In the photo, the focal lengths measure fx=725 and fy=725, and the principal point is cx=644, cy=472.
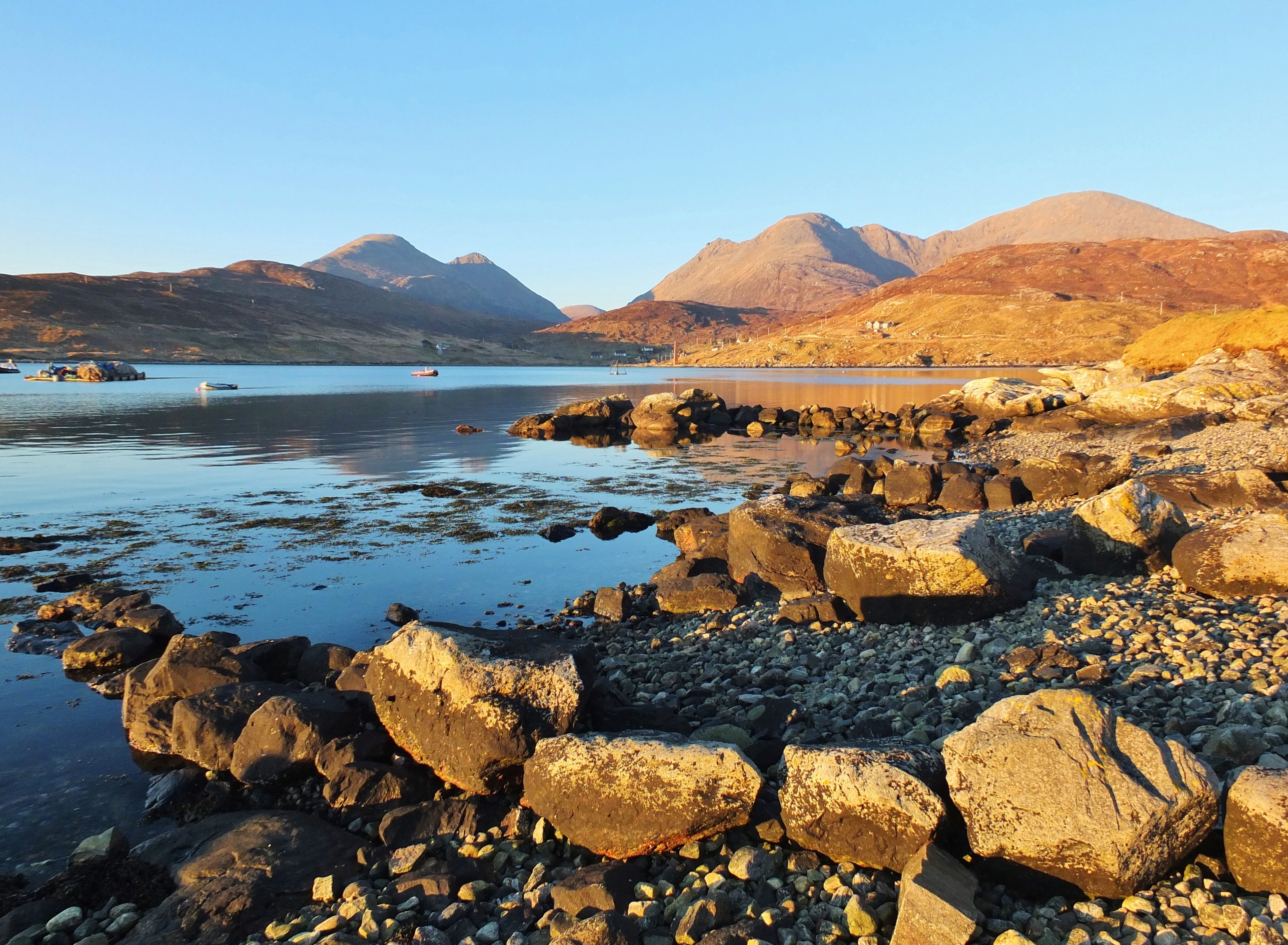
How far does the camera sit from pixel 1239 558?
34.5ft

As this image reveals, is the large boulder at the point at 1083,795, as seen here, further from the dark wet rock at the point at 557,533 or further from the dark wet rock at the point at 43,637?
the dark wet rock at the point at 557,533

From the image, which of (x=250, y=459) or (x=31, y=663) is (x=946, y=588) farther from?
(x=250, y=459)

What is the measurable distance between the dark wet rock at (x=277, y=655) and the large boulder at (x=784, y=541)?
25.6 feet

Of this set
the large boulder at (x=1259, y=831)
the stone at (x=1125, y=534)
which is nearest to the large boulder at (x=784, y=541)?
the stone at (x=1125, y=534)

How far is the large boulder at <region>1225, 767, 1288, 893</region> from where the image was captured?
478 centimetres

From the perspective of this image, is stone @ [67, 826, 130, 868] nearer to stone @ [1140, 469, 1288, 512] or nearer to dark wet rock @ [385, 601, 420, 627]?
dark wet rock @ [385, 601, 420, 627]


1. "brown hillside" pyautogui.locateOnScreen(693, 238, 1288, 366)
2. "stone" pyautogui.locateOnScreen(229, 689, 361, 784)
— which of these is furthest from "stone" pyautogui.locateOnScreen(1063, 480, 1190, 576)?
"brown hillside" pyautogui.locateOnScreen(693, 238, 1288, 366)

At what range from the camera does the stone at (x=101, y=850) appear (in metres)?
6.45

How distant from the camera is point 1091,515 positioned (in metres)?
12.8

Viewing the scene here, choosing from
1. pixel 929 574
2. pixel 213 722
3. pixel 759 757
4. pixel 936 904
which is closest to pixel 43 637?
pixel 213 722

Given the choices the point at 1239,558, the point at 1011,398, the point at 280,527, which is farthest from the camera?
the point at 1011,398

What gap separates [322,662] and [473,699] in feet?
13.1

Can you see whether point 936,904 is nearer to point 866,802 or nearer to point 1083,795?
point 866,802

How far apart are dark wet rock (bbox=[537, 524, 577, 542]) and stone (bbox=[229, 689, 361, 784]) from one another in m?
10.8
